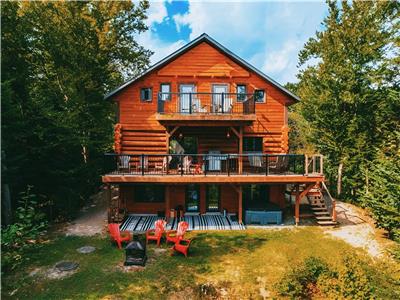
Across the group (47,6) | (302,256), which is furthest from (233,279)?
(47,6)

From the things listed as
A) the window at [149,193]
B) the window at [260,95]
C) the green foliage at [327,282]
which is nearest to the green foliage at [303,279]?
the green foliage at [327,282]

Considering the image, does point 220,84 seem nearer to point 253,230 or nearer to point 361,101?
point 253,230

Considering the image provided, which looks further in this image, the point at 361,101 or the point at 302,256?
the point at 361,101

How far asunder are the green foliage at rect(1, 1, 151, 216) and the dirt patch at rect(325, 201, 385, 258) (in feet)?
53.1

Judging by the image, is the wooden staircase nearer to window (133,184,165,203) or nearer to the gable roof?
the gable roof

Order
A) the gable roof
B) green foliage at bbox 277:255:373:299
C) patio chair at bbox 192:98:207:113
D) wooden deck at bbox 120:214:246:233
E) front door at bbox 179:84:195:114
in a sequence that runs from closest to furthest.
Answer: green foliage at bbox 277:255:373:299, wooden deck at bbox 120:214:246:233, patio chair at bbox 192:98:207:113, front door at bbox 179:84:195:114, the gable roof

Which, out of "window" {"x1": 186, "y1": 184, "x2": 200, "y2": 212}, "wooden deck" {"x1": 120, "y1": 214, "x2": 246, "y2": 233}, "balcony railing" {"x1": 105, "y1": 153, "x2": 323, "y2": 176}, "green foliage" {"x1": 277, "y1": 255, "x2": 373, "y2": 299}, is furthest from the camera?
"window" {"x1": 186, "y1": 184, "x2": 200, "y2": 212}

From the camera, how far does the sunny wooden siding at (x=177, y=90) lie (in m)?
17.6

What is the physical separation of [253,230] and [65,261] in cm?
963

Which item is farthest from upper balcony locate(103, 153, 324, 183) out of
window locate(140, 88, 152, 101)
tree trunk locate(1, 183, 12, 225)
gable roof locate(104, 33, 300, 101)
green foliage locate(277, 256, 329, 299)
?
green foliage locate(277, 256, 329, 299)

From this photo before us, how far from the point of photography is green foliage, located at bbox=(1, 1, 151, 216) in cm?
1480

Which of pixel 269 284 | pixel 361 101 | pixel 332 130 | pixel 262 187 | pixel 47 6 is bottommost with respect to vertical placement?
pixel 269 284

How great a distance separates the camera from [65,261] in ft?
36.8

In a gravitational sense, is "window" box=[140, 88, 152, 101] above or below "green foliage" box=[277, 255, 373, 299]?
above
